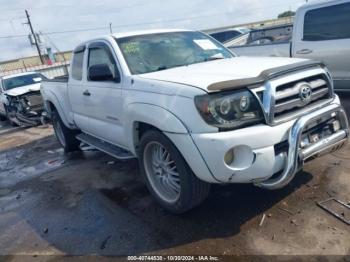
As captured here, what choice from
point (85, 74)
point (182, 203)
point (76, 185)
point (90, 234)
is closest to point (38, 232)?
point (90, 234)

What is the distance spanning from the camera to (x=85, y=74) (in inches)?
194

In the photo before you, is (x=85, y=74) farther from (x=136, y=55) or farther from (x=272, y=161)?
(x=272, y=161)

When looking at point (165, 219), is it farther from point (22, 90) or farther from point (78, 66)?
point (22, 90)

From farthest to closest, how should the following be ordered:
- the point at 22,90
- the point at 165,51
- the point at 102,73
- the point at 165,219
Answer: the point at 22,90
the point at 165,51
the point at 102,73
the point at 165,219

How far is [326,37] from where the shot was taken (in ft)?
20.0

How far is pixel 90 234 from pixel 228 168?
1.65 metres

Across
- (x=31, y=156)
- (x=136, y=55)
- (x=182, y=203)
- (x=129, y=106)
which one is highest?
(x=136, y=55)

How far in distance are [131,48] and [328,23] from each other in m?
3.83

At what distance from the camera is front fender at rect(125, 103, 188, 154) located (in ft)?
9.82

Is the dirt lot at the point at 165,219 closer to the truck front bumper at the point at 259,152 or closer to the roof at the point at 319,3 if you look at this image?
the truck front bumper at the point at 259,152

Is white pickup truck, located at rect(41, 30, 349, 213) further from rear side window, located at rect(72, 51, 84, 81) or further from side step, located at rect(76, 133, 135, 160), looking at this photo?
Result: rear side window, located at rect(72, 51, 84, 81)

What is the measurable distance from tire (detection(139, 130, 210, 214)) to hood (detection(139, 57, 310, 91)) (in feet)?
1.90

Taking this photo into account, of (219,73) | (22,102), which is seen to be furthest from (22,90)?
(219,73)

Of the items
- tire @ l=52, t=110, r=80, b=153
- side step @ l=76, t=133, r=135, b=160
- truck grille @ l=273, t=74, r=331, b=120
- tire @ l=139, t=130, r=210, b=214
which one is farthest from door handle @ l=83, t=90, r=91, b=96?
truck grille @ l=273, t=74, r=331, b=120
